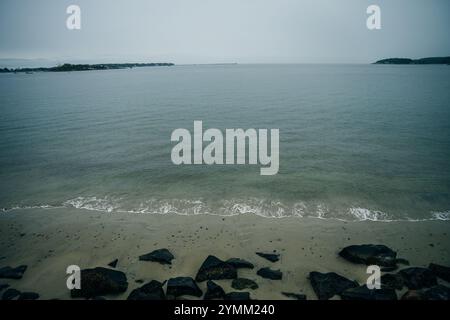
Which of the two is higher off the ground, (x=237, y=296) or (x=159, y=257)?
(x=159, y=257)

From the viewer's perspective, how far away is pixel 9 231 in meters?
14.2

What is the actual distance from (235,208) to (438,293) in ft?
31.0

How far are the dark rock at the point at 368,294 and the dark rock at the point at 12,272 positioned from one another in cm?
1167

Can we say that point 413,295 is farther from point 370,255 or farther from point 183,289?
point 183,289

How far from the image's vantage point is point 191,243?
42.5 ft

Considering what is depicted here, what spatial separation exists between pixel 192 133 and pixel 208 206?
51.8 feet

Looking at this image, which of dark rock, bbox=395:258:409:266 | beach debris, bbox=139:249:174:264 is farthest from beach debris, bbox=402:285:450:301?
beach debris, bbox=139:249:174:264

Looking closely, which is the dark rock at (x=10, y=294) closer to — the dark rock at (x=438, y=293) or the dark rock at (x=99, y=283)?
the dark rock at (x=99, y=283)

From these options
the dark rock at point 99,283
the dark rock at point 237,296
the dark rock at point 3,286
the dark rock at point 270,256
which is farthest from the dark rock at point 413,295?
the dark rock at point 3,286

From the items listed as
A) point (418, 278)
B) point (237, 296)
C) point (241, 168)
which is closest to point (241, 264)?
point (237, 296)

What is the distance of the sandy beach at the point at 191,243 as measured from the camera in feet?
35.4

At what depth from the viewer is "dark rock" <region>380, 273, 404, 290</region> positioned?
387 inches
